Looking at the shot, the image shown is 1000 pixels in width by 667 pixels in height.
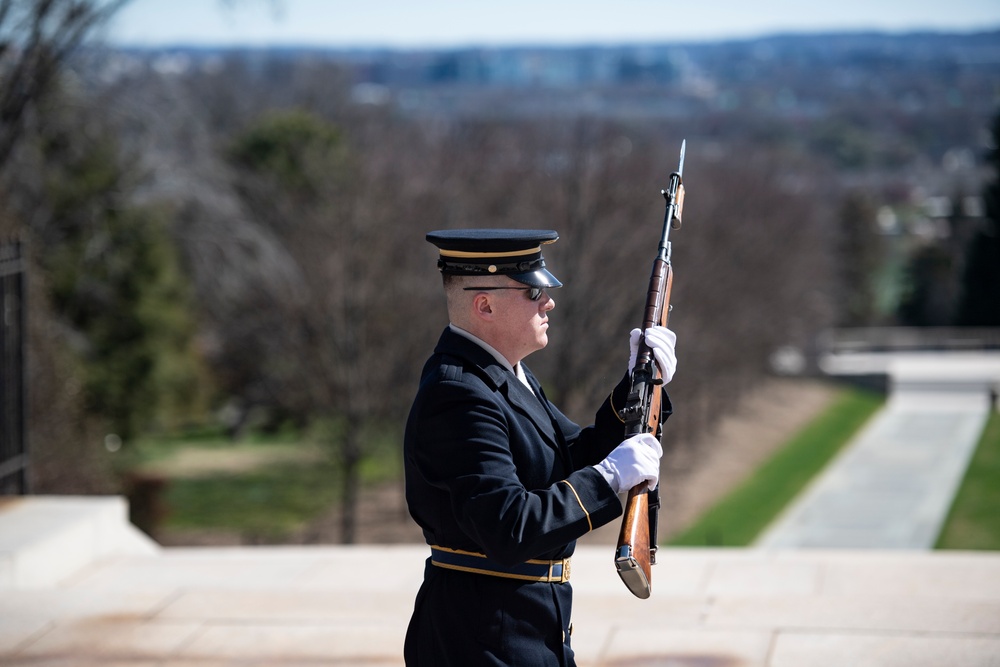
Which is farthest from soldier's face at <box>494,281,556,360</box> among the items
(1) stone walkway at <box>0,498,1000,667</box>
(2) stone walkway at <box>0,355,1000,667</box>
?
(1) stone walkway at <box>0,498,1000,667</box>

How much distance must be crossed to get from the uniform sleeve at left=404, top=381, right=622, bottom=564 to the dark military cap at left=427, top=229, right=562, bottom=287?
0.92 ft

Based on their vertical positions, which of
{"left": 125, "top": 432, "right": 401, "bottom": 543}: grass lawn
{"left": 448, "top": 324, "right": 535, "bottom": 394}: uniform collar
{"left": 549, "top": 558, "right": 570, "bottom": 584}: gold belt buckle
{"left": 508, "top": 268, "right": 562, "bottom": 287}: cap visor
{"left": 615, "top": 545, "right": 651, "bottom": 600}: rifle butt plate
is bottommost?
{"left": 125, "top": 432, "right": 401, "bottom": 543}: grass lawn

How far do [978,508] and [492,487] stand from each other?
20.3 m

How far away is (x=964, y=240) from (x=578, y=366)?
40562mm

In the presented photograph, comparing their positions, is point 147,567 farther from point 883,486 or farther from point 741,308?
point 741,308

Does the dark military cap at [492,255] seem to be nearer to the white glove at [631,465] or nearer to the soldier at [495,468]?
the soldier at [495,468]

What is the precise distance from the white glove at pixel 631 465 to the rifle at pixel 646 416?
0.17ft

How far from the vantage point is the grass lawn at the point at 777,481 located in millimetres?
21141

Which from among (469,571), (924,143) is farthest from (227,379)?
(924,143)

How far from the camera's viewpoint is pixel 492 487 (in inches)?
108

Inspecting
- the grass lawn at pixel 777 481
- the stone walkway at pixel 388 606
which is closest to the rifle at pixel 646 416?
the stone walkway at pixel 388 606

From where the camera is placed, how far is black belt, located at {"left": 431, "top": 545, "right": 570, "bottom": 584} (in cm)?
298

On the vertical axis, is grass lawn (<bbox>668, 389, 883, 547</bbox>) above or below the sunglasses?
below

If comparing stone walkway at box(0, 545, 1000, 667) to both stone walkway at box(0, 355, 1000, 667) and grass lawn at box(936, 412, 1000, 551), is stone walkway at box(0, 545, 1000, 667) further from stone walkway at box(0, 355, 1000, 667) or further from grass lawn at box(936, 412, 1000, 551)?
grass lawn at box(936, 412, 1000, 551)
